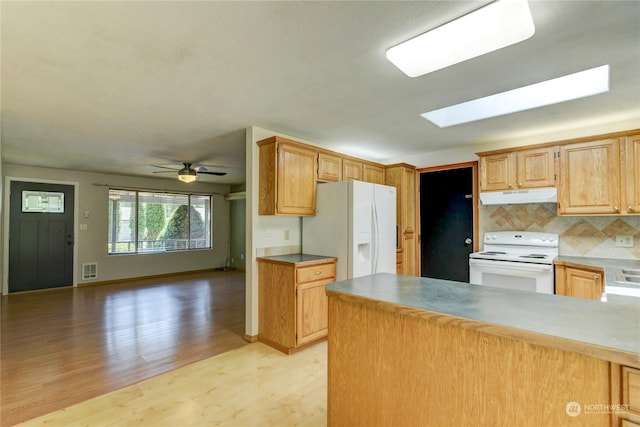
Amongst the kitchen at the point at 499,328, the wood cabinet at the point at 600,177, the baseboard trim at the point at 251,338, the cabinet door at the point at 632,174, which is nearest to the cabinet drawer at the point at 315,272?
the baseboard trim at the point at 251,338

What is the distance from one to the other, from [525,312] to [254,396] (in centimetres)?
192

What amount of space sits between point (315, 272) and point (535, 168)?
267 cm

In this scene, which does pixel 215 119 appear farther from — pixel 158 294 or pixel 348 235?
pixel 158 294

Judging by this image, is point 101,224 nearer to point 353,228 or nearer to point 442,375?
point 353,228

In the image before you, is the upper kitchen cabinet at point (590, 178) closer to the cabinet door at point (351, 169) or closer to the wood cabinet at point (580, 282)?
the wood cabinet at point (580, 282)

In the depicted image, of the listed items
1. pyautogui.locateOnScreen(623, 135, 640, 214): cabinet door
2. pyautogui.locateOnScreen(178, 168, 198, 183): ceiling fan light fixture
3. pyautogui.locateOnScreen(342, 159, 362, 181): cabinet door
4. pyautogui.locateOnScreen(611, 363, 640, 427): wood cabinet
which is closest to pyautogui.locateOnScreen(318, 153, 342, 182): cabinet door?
pyautogui.locateOnScreen(342, 159, 362, 181): cabinet door

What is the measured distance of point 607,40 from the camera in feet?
5.49

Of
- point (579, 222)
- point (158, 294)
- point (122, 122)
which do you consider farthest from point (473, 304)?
point (158, 294)

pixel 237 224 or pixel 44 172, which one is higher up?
pixel 44 172

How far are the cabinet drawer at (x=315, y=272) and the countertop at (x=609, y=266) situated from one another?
213 centimetres

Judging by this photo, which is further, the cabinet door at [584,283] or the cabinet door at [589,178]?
the cabinet door at [589,178]

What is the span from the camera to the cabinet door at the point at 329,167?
11.5 feet

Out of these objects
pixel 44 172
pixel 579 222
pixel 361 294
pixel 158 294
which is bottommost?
pixel 158 294

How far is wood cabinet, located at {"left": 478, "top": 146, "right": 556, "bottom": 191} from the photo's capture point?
3.18 metres
